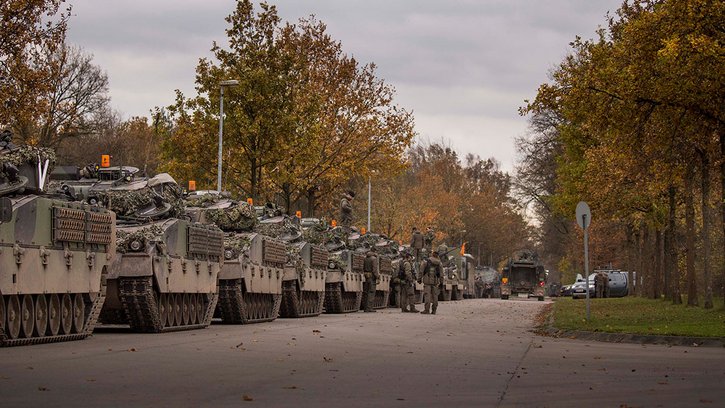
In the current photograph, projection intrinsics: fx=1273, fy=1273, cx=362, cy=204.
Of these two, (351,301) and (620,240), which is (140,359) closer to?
(351,301)

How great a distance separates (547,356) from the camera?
646 inches

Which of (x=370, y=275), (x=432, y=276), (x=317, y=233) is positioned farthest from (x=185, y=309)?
(x=370, y=275)

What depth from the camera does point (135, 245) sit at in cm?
2005

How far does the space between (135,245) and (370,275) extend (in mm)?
20102

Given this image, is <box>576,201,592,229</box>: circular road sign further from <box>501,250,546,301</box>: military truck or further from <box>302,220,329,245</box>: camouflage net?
<box>501,250,546,301</box>: military truck

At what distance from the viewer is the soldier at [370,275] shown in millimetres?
39469

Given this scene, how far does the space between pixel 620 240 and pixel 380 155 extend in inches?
989

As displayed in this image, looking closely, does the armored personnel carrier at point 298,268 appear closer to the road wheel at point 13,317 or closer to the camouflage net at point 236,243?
the camouflage net at point 236,243

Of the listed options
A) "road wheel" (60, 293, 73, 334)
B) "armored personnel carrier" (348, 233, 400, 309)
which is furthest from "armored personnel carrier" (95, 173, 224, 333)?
"armored personnel carrier" (348, 233, 400, 309)

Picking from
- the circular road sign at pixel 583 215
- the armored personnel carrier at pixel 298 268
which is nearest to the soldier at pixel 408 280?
the armored personnel carrier at pixel 298 268

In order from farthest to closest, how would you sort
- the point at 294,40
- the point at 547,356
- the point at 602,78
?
the point at 294,40 < the point at 602,78 < the point at 547,356

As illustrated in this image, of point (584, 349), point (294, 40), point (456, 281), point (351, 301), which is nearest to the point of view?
point (584, 349)

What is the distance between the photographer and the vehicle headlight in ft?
65.8

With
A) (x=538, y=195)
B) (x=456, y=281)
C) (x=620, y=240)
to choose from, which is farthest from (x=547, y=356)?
(x=620, y=240)
